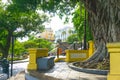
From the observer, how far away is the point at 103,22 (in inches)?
518

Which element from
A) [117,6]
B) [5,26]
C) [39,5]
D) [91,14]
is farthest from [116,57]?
[5,26]

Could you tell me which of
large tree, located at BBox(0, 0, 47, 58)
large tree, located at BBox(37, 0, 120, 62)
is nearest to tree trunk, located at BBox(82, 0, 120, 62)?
large tree, located at BBox(37, 0, 120, 62)

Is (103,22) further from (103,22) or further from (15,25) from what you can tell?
(15,25)

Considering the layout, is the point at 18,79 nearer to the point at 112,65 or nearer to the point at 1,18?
the point at 112,65

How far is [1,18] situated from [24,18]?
2.71m

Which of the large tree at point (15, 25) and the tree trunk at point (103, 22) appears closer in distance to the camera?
the tree trunk at point (103, 22)

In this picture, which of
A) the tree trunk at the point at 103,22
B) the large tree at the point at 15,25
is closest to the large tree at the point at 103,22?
the tree trunk at the point at 103,22

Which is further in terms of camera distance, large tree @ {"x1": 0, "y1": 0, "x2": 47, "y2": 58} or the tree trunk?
large tree @ {"x1": 0, "y1": 0, "x2": 47, "y2": 58}

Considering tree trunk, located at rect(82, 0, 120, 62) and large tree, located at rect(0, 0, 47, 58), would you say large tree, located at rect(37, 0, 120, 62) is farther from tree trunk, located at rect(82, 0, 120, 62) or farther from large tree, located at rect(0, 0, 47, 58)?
large tree, located at rect(0, 0, 47, 58)

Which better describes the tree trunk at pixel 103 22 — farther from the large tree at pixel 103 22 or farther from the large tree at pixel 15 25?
the large tree at pixel 15 25

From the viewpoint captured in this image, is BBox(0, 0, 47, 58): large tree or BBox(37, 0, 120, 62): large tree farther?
BBox(0, 0, 47, 58): large tree

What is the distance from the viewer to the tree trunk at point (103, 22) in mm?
12367

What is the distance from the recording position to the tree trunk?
12367 millimetres

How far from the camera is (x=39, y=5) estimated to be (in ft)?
60.9
